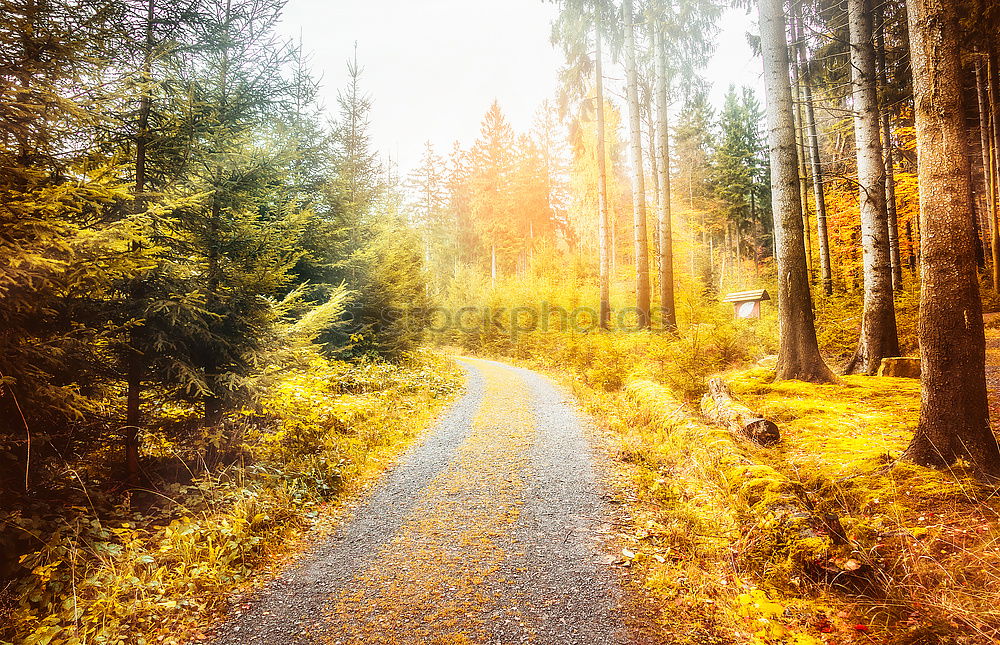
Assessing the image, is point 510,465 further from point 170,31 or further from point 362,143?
point 362,143

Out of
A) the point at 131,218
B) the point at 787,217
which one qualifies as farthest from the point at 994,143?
the point at 131,218

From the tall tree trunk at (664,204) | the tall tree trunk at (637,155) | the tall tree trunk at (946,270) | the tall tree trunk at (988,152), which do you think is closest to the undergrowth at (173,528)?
the tall tree trunk at (946,270)

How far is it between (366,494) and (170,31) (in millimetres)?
6643

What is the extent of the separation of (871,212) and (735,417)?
18.3 feet

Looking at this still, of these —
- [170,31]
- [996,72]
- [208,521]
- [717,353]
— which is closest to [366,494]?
[208,521]

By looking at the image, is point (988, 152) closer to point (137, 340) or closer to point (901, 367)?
point (901, 367)

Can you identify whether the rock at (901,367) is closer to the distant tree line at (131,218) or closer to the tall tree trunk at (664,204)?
the tall tree trunk at (664,204)

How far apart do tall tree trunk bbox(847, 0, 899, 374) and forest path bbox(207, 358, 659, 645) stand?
21.9ft

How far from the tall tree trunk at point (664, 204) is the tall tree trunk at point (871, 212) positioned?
18.8 ft

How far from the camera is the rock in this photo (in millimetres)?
7418

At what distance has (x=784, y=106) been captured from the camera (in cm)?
766

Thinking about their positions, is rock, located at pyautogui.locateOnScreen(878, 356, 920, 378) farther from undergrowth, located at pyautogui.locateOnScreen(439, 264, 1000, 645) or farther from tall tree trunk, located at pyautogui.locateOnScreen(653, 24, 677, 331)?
tall tree trunk, located at pyautogui.locateOnScreen(653, 24, 677, 331)

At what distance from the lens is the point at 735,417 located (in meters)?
6.02

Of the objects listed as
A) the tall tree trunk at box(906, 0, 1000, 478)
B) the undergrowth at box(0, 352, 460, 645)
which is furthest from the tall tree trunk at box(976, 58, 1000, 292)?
the undergrowth at box(0, 352, 460, 645)
